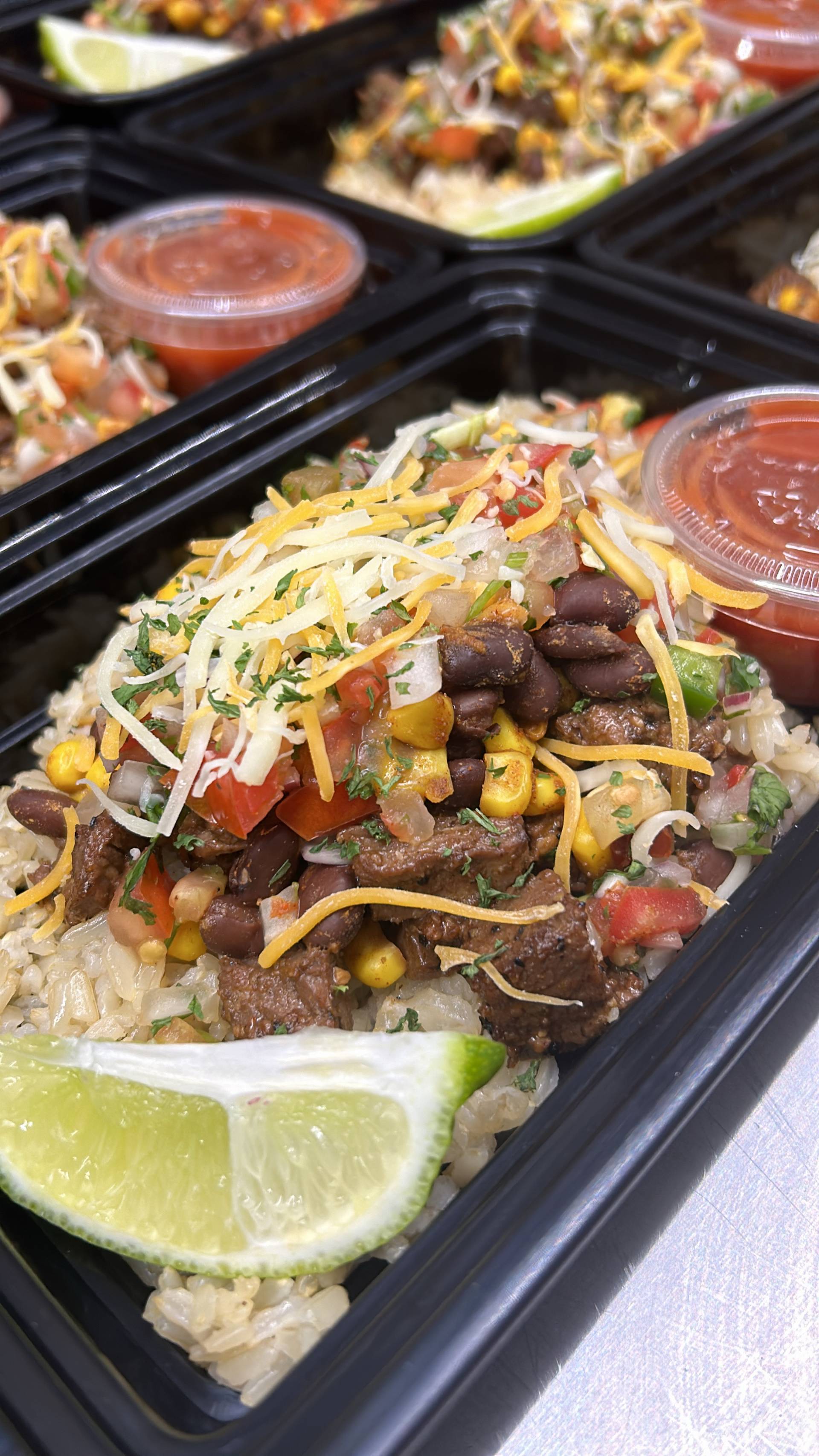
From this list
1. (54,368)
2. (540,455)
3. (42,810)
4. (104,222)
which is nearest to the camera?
(42,810)

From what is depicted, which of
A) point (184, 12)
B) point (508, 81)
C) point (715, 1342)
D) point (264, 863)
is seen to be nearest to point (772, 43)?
point (508, 81)

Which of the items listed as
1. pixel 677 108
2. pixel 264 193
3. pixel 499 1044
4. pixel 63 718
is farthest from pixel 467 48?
pixel 499 1044

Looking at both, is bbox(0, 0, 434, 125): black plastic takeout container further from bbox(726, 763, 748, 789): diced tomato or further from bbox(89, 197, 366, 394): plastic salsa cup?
bbox(726, 763, 748, 789): diced tomato

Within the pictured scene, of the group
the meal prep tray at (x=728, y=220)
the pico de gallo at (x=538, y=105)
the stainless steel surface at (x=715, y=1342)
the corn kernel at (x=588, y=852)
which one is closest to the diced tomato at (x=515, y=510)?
the corn kernel at (x=588, y=852)

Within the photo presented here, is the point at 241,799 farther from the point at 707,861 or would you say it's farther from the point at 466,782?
the point at 707,861

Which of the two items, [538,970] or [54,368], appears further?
[54,368]

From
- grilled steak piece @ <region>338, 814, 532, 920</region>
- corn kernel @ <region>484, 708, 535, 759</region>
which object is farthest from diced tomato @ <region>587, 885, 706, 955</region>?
corn kernel @ <region>484, 708, 535, 759</region>

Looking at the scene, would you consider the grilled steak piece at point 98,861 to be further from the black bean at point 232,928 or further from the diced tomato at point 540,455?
the diced tomato at point 540,455
